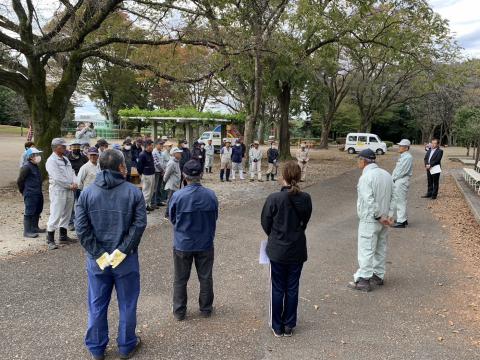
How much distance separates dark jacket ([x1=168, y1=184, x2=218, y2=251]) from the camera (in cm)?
434

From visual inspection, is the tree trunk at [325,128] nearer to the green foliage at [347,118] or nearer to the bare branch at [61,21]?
the green foliage at [347,118]

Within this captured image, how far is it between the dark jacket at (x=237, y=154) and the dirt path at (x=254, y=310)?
8702 millimetres

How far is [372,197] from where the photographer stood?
5.25 metres

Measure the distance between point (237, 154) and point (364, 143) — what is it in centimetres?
2379

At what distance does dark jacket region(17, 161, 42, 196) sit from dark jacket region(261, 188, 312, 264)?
201 inches

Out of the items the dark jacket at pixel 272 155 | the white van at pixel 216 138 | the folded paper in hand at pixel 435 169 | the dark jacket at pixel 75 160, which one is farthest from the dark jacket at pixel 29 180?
the white van at pixel 216 138

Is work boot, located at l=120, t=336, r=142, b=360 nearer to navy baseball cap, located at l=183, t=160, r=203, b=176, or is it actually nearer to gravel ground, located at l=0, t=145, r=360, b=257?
navy baseball cap, located at l=183, t=160, r=203, b=176

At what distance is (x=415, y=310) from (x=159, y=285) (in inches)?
125

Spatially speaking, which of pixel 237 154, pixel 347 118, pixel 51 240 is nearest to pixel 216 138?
pixel 237 154

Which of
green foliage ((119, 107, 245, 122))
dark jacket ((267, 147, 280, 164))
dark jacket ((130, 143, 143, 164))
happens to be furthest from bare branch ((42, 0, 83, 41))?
green foliage ((119, 107, 245, 122))

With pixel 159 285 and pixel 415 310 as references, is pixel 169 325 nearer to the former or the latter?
pixel 159 285

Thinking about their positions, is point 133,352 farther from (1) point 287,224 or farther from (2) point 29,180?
(2) point 29,180

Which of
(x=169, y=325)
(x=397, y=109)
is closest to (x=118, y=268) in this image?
(x=169, y=325)

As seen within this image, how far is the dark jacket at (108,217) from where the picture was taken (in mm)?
3535
